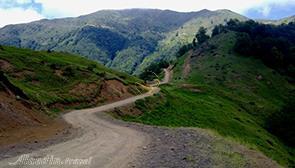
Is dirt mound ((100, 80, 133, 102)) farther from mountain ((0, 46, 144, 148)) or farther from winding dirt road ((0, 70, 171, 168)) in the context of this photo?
winding dirt road ((0, 70, 171, 168))

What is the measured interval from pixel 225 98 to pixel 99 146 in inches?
Answer: 3112

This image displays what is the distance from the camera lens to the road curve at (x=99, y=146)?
23875 mm

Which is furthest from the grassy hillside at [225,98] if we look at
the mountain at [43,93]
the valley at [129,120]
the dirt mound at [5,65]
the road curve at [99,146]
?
the dirt mound at [5,65]

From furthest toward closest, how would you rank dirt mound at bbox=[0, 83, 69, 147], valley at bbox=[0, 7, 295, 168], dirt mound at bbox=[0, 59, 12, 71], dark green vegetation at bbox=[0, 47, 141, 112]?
1. dirt mound at bbox=[0, 59, 12, 71]
2. dark green vegetation at bbox=[0, 47, 141, 112]
3. dirt mound at bbox=[0, 83, 69, 147]
4. valley at bbox=[0, 7, 295, 168]

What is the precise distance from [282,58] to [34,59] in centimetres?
12834

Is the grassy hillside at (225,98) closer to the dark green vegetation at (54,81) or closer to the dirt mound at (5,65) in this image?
the dark green vegetation at (54,81)

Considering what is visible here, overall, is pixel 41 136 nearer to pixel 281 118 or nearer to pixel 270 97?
pixel 281 118

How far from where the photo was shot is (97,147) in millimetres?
28531

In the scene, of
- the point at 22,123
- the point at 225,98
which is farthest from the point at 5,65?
the point at 225,98

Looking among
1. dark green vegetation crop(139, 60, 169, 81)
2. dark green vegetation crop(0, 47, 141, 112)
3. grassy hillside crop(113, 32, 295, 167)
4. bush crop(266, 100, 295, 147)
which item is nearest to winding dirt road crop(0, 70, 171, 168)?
dark green vegetation crop(0, 47, 141, 112)

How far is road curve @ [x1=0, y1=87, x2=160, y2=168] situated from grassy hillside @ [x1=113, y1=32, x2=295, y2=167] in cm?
1330

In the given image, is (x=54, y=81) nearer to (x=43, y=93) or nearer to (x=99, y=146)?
(x=43, y=93)

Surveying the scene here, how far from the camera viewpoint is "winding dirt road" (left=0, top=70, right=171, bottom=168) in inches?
918

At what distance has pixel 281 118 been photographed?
86250 millimetres
